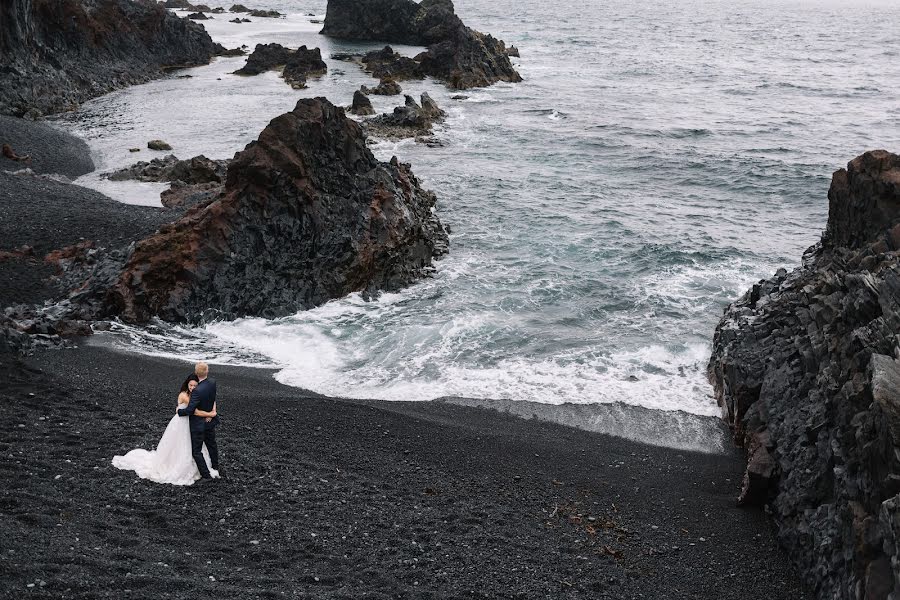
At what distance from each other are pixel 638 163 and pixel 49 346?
3402cm

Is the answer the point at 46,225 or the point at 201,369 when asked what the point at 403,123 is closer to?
the point at 46,225

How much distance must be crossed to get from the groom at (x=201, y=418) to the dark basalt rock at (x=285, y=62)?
194 ft

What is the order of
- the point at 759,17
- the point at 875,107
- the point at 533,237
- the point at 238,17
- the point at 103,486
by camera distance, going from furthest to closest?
1. the point at 759,17
2. the point at 238,17
3. the point at 875,107
4. the point at 533,237
5. the point at 103,486

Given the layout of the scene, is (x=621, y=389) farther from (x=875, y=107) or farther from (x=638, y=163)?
(x=875, y=107)

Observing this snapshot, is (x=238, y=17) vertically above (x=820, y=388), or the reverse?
(x=238, y=17)

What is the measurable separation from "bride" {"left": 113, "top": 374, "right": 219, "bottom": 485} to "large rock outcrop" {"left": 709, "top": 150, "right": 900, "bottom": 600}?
1044cm

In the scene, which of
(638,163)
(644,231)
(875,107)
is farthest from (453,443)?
(875,107)

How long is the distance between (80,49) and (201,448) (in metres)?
54.2

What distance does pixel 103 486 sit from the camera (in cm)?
1202

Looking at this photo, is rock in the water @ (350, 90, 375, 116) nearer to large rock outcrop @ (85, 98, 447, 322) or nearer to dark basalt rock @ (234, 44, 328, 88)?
dark basalt rock @ (234, 44, 328, 88)

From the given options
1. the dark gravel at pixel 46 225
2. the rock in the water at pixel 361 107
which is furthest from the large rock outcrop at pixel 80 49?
the dark gravel at pixel 46 225

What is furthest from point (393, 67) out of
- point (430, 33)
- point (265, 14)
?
point (265, 14)

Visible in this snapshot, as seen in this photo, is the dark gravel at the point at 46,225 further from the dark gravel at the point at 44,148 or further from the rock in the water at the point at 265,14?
the rock in the water at the point at 265,14

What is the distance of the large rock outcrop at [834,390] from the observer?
1103cm
